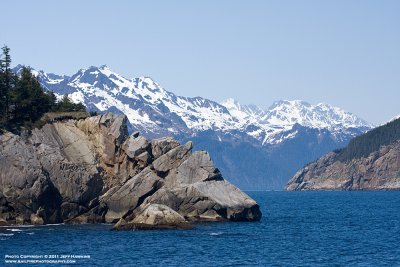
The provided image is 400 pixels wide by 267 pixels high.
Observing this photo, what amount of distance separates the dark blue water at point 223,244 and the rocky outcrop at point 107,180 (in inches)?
165

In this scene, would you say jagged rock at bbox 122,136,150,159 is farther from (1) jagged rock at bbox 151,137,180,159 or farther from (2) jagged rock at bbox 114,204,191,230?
(2) jagged rock at bbox 114,204,191,230

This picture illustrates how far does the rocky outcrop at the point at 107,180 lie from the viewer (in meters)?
110

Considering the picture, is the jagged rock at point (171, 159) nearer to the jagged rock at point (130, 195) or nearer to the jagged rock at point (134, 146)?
the jagged rock at point (130, 195)

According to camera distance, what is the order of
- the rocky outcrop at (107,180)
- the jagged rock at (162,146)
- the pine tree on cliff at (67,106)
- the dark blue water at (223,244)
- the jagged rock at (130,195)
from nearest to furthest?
the dark blue water at (223,244), the rocky outcrop at (107,180), the jagged rock at (130,195), the jagged rock at (162,146), the pine tree on cliff at (67,106)

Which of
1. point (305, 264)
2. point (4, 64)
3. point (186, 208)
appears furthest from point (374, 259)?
point (4, 64)

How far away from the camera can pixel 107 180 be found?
12275 centimetres

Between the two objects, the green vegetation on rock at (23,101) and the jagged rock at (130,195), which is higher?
the green vegetation on rock at (23,101)

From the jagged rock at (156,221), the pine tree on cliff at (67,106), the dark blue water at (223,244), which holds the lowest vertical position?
the dark blue water at (223,244)

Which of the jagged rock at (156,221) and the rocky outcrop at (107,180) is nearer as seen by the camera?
the jagged rock at (156,221)

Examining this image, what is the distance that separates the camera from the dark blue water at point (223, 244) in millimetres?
78938

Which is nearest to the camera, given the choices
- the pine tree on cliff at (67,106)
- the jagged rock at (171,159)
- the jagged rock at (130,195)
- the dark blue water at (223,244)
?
the dark blue water at (223,244)

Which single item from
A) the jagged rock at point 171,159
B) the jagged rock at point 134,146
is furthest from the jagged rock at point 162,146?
the jagged rock at point 171,159

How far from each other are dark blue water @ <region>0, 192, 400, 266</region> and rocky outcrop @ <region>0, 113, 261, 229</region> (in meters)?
4.19

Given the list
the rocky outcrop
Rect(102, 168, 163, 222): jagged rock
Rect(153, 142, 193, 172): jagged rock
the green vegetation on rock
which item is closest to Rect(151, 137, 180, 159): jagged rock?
the rocky outcrop
